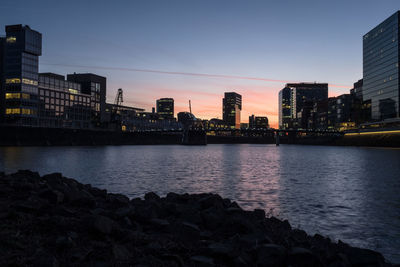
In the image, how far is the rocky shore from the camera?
313 inches

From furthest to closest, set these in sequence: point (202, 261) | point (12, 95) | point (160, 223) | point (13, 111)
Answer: point (12, 95)
point (13, 111)
point (160, 223)
point (202, 261)

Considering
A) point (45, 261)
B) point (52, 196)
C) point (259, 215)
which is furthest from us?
point (259, 215)

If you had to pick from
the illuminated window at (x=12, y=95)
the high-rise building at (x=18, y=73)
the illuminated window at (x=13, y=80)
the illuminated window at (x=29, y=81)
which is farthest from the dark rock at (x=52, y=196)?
the illuminated window at (x=29, y=81)

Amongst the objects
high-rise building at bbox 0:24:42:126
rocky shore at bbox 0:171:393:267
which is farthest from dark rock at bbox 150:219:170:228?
high-rise building at bbox 0:24:42:126

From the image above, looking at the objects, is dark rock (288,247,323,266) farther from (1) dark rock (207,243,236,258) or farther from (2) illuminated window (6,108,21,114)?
(2) illuminated window (6,108,21,114)

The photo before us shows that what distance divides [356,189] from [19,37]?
181509 mm

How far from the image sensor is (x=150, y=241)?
946 centimetres

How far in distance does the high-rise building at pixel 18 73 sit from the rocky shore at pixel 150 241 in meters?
176

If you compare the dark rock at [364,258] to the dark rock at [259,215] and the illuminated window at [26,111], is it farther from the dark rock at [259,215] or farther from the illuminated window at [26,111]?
the illuminated window at [26,111]

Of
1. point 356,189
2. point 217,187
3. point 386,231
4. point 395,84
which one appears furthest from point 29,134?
point 395,84

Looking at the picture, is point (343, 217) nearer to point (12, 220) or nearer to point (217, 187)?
point (217, 187)

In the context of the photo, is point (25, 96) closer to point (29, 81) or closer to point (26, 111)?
point (26, 111)

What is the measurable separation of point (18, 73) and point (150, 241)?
606ft

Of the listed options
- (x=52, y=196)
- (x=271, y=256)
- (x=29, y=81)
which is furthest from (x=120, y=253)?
(x=29, y=81)
